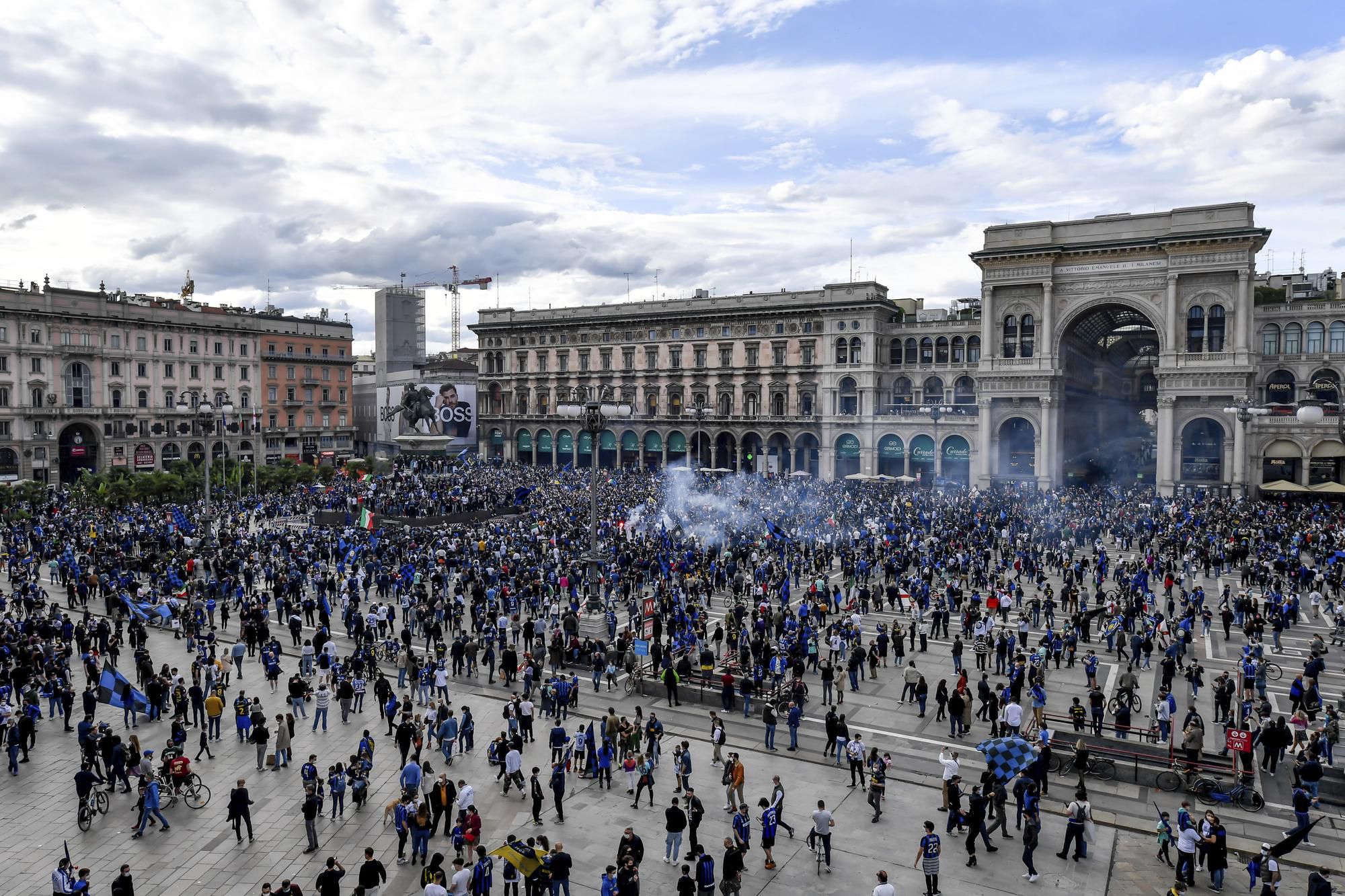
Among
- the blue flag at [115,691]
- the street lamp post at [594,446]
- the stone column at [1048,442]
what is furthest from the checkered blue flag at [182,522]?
the stone column at [1048,442]

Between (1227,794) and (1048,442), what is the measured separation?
48.5 meters

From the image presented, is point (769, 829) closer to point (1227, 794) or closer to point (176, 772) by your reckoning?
point (1227, 794)

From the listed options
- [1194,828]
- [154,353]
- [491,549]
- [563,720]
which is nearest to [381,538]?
[491,549]

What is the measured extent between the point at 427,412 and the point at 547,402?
1014 inches

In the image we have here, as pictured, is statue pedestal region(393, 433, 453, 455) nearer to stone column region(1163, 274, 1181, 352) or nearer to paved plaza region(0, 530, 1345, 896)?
paved plaza region(0, 530, 1345, 896)

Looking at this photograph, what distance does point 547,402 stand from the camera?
90812 mm

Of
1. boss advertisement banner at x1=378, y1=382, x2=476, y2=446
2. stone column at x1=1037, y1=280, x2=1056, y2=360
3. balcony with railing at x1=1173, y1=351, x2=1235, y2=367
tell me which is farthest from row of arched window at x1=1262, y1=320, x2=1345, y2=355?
boss advertisement banner at x1=378, y1=382, x2=476, y2=446

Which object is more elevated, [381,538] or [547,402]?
[547,402]

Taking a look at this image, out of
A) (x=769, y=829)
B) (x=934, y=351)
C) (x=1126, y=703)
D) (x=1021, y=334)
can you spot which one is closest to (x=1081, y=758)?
(x=1126, y=703)

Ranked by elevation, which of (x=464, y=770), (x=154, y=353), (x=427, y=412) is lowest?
(x=464, y=770)

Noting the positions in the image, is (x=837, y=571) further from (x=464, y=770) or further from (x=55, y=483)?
(x=55, y=483)

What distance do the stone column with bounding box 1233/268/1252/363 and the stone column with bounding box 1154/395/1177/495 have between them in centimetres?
473

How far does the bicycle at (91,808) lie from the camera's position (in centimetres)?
1451

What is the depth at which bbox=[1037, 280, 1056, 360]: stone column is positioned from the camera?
6094cm
